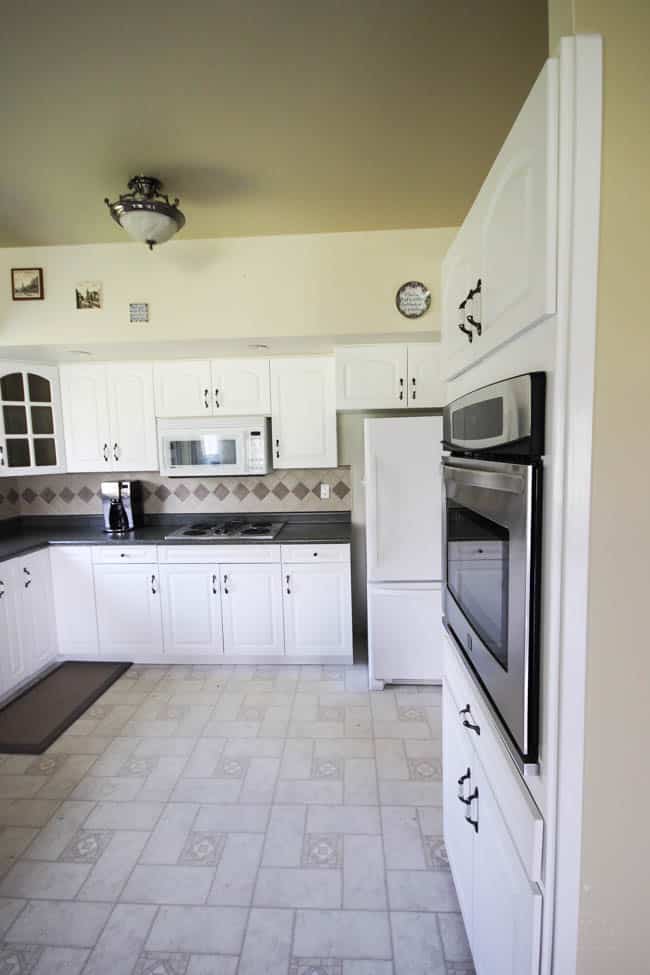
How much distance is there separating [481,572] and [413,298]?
71.0 inches

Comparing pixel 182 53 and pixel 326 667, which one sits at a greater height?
pixel 182 53

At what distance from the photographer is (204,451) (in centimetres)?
324

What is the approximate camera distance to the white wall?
2428 millimetres

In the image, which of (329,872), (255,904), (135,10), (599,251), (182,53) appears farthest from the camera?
(329,872)

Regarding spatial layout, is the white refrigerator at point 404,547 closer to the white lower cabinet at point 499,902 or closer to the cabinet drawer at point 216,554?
the cabinet drawer at point 216,554

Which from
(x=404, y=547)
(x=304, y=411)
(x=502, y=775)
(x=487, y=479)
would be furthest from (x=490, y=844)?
(x=304, y=411)

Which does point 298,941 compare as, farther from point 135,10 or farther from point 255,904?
point 135,10

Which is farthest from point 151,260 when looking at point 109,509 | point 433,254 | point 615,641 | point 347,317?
point 615,641

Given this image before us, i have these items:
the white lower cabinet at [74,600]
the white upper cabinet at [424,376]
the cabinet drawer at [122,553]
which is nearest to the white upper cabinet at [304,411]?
the white upper cabinet at [424,376]

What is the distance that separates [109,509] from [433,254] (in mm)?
2705

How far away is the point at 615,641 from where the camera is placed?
745mm

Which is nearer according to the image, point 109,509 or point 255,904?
point 255,904

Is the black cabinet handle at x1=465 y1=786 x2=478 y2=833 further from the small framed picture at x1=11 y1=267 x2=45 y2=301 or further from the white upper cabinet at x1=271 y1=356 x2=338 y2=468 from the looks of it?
the small framed picture at x1=11 y1=267 x2=45 y2=301

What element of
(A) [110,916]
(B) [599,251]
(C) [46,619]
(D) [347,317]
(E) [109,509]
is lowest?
(A) [110,916]
